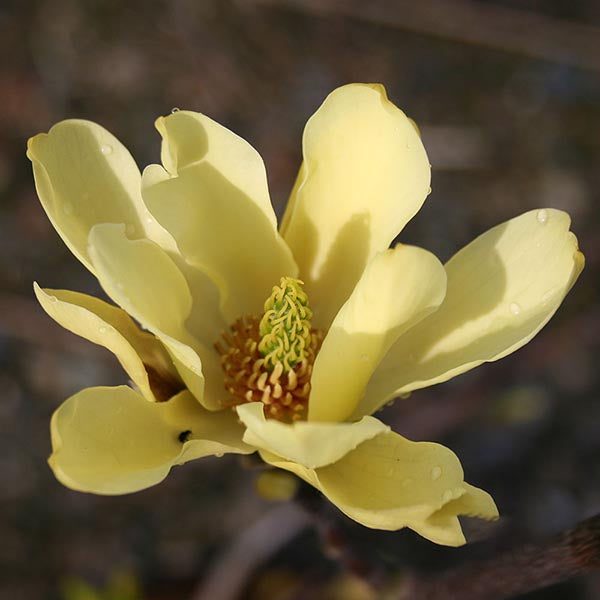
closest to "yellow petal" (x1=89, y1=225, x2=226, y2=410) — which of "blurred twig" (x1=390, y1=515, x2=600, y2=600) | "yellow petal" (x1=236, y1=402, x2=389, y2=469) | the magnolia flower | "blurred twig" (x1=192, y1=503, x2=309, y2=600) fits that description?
the magnolia flower

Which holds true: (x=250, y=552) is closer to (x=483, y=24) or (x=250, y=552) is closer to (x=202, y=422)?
(x=202, y=422)

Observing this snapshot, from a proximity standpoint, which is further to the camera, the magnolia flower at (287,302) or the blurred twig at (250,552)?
the blurred twig at (250,552)

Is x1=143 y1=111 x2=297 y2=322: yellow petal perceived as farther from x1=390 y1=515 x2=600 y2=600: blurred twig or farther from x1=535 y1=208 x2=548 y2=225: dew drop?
x1=390 y1=515 x2=600 y2=600: blurred twig

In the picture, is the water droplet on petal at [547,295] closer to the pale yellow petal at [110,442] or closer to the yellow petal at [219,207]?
the yellow petal at [219,207]

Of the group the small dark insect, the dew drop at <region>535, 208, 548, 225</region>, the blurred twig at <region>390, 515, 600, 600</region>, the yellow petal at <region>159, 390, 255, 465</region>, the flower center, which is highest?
the dew drop at <region>535, 208, 548, 225</region>

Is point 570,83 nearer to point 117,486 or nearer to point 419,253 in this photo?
point 419,253

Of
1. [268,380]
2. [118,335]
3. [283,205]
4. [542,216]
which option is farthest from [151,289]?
[283,205]

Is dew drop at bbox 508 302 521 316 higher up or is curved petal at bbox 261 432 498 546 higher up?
dew drop at bbox 508 302 521 316

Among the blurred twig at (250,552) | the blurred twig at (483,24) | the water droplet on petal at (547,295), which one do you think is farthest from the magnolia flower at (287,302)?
the blurred twig at (483,24)
